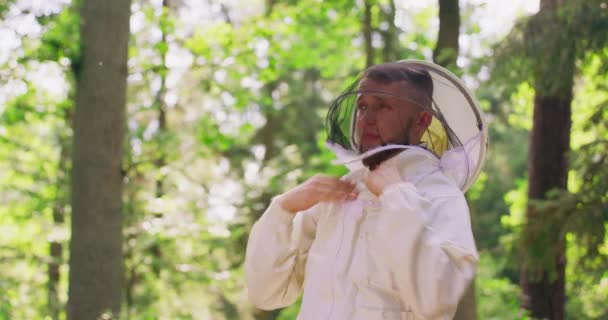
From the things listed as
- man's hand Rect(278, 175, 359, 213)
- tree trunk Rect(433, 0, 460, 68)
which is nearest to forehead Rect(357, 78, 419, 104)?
man's hand Rect(278, 175, 359, 213)

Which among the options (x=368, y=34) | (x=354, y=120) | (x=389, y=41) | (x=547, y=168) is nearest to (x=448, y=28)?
(x=547, y=168)

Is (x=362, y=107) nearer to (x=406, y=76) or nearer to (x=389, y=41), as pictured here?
(x=406, y=76)

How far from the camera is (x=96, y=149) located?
6.74 metres

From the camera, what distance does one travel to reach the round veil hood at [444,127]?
2650 millimetres

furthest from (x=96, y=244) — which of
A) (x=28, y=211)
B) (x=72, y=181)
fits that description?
(x=28, y=211)

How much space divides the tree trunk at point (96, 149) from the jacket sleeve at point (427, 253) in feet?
15.7

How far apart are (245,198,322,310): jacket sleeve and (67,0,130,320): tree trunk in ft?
13.8

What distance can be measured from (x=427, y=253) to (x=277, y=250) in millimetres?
623

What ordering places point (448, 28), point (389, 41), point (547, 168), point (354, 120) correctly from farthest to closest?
point (389, 41), point (547, 168), point (448, 28), point (354, 120)

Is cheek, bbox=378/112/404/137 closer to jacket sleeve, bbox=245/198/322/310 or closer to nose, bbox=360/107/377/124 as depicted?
nose, bbox=360/107/377/124

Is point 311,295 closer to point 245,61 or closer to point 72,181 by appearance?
point 72,181

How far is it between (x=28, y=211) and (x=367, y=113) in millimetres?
11857

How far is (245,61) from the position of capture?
11586 millimetres

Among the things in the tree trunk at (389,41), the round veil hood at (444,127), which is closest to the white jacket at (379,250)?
the round veil hood at (444,127)
